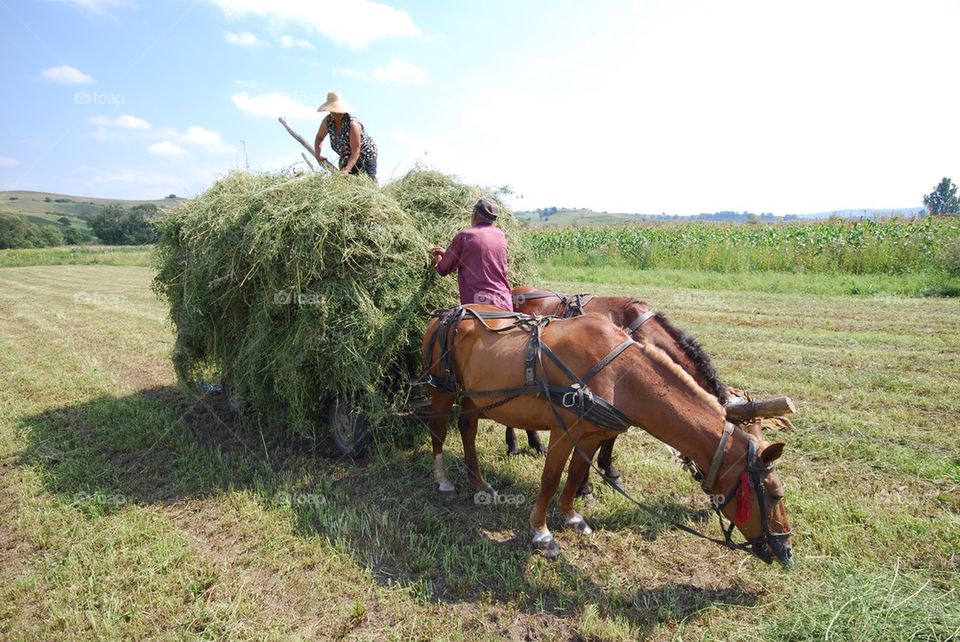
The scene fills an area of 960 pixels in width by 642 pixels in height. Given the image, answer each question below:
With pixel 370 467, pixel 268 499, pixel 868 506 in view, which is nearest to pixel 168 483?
pixel 268 499

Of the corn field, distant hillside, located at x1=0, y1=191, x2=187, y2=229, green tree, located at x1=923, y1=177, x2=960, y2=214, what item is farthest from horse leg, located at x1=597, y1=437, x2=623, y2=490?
distant hillside, located at x1=0, y1=191, x2=187, y2=229

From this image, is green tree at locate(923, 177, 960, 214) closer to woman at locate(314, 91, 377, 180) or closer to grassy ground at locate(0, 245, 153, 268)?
woman at locate(314, 91, 377, 180)

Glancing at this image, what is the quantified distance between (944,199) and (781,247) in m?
61.0

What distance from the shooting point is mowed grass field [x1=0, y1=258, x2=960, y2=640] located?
321 cm

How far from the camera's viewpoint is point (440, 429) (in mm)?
4938

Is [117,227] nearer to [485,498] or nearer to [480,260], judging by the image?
[480,260]

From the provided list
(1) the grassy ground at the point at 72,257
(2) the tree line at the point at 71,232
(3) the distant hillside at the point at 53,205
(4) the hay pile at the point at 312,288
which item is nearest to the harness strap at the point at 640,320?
(4) the hay pile at the point at 312,288

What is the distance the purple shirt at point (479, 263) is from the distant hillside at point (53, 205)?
71269 mm

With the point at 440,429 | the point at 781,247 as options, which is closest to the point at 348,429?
the point at 440,429

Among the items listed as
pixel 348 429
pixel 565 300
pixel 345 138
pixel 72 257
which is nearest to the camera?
pixel 348 429

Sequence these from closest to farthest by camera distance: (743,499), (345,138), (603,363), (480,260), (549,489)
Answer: (743,499), (603,363), (549,489), (480,260), (345,138)

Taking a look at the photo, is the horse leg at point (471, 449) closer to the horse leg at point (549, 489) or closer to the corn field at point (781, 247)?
the horse leg at point (549, 489)

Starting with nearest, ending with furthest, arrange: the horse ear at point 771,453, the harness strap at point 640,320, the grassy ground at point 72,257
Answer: the horse ear at point 771,453 → the harness strap at point 640,320 → the grassy ground at point 72,257

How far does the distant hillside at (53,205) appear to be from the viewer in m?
65.5
